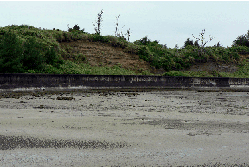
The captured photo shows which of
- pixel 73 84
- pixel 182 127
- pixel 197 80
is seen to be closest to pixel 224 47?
pixel 197 80

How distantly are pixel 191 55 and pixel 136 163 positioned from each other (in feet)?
176

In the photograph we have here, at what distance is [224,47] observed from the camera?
66625 mm

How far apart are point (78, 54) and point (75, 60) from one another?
2145mm

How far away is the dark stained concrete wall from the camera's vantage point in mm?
23094

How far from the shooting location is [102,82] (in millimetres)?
28641

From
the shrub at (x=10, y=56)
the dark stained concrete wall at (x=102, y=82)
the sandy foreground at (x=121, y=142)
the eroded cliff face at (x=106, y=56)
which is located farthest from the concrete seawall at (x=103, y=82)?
the sandy foreground at (x=121, y=142)

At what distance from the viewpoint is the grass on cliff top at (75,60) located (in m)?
26.9

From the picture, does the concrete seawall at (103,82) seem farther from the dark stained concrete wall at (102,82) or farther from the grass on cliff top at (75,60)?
the grass on cliff top at (75,60)

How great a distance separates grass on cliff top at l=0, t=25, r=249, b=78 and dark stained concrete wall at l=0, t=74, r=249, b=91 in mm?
3207

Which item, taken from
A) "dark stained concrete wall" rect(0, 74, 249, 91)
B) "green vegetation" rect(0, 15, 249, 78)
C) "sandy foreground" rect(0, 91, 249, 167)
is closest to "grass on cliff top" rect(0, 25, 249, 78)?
"green vegetation" rect(0, 15, 249, 78)

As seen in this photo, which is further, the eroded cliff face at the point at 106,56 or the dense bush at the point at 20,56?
the eroded cliff face at the point at 106,56

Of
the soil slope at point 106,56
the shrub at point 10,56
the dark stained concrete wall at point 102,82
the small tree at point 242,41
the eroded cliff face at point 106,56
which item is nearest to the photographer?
the dark stained concrete wall at point 102,82

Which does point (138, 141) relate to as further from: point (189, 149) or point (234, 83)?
point (234, 83)

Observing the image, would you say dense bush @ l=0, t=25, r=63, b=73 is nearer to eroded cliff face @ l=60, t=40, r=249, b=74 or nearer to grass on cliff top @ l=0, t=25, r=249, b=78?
grass on cliff top @ l=0, t=25, r=249, b=78
